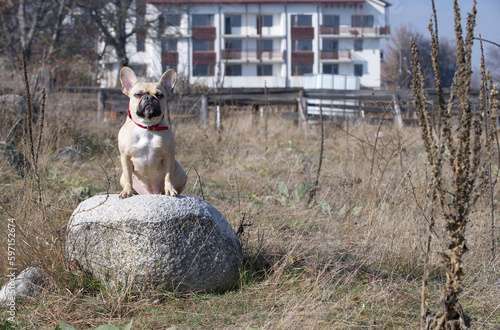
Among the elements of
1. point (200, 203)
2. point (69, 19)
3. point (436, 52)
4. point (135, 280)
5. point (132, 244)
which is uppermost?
point (69, 19)

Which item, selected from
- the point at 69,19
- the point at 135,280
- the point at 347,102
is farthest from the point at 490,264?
the point at 69,19

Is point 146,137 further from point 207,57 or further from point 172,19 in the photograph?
point 207,57

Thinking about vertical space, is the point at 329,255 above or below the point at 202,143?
below

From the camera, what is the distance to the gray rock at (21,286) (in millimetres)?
2990

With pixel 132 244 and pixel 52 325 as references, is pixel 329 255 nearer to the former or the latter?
pixel 132 244

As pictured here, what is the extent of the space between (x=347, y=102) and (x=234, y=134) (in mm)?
7048

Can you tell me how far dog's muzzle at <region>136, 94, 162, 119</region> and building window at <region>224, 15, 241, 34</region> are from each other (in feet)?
142

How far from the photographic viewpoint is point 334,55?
4466cm

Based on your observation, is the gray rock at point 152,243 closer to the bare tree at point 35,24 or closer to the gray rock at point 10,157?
the gray rock at point 10,157

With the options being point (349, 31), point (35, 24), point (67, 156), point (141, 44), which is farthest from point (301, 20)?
point (67, 156)

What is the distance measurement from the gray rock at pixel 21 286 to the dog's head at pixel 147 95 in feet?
4.36

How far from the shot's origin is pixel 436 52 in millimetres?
2230

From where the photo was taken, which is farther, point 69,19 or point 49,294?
point 69,19

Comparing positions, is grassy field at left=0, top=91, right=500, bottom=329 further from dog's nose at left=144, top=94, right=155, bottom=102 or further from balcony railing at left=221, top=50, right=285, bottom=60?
balcony railing at left=221, top=50, right=285, bottom=60
